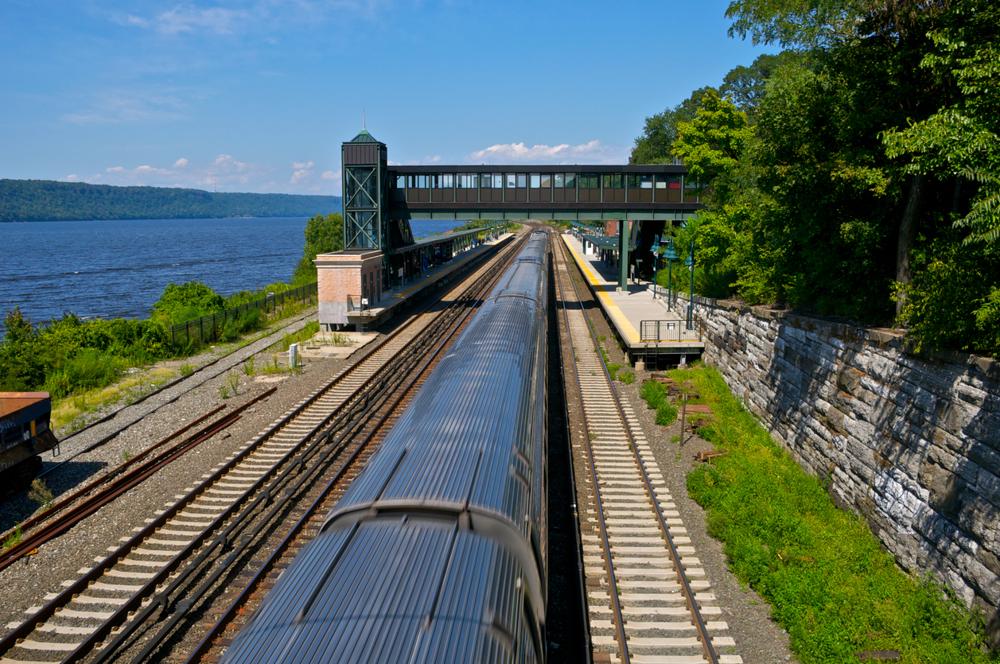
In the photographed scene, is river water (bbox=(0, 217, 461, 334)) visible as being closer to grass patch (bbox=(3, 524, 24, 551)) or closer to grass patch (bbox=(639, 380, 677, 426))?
grass patch (bbox=(3, 524, 24, 551))

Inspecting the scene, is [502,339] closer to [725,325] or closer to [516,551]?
[516,551]

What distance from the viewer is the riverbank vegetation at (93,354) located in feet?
74.1

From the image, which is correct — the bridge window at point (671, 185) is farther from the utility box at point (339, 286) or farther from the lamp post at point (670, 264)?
the utility box at point (339, 286)

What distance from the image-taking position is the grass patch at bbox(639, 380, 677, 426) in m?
19.5

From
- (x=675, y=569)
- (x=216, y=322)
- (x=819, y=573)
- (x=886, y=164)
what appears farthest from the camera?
(x=216, y=322)

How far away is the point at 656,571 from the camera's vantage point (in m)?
11.4

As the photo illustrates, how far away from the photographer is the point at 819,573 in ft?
36.2

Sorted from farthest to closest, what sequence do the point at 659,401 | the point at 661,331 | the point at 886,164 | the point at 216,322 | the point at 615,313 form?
the point at 615,313 < the point at 216,322 < the point at 661,331 < the point at 659,401 < the point at 886,164

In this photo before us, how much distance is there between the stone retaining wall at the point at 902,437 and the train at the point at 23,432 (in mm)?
17059

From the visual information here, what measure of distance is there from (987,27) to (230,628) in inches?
594

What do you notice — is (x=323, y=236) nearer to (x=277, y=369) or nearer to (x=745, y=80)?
(x=277, y=369)

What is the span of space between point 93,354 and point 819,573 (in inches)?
1022

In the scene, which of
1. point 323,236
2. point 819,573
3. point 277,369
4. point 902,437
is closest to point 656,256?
point 277,369

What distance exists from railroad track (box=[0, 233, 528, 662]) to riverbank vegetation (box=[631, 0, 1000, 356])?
12005 mm
